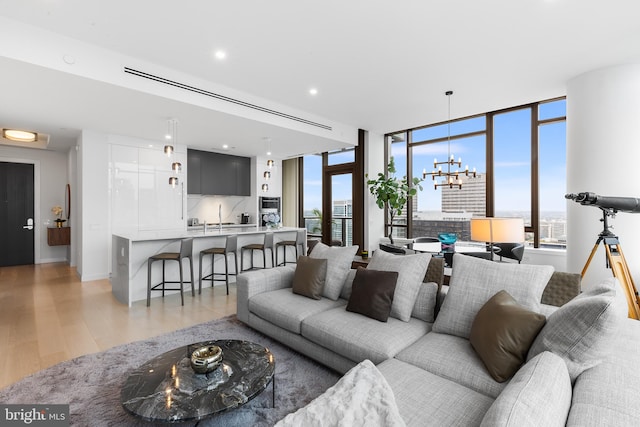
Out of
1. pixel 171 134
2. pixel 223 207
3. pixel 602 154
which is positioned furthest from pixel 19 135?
pixel 602 154

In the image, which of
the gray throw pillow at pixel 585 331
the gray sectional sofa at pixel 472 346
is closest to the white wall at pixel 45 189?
the gray sectional sofa at pixel 472 346

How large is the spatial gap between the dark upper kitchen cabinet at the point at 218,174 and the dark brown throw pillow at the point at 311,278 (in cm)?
464

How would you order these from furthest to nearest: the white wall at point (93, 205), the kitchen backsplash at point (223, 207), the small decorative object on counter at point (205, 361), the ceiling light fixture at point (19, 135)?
the kitchen backsplash at point (223, 207) < the ceiling light fixture at point (19, 135) < the white wall at point (93, 205) < the small decorative object on counter at point (205, 361)

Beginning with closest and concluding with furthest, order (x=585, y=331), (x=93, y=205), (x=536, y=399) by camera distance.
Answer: (x=536, y=399) < (x=585, y=331) < (x=93, y=205)

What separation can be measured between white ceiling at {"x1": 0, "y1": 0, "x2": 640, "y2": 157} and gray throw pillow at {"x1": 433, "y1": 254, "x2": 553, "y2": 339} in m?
2.20

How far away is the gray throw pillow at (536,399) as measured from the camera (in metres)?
0.91

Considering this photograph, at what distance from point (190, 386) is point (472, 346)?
62.0 inches

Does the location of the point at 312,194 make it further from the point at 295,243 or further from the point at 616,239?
the point at 616,239

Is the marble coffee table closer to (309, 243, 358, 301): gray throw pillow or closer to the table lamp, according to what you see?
(309, 243, 358, 301): gray throw pillow

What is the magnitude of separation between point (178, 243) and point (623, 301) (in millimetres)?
4629

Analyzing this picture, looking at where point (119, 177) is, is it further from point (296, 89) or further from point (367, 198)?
point (367, 198)

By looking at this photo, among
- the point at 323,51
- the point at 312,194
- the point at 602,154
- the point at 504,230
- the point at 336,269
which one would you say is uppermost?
the point at 323,51

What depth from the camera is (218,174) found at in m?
7.23

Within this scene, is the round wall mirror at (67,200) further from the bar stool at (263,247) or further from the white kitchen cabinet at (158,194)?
the bar stool at (263,247)
